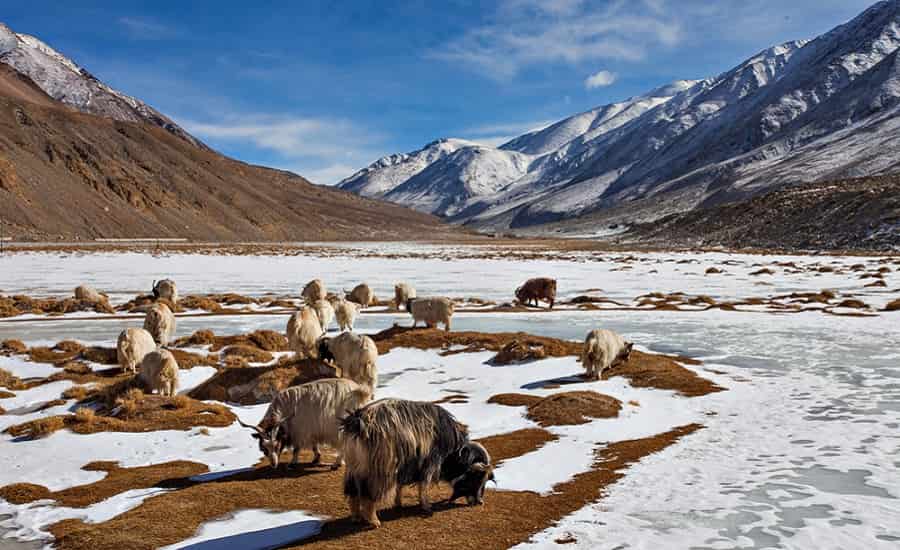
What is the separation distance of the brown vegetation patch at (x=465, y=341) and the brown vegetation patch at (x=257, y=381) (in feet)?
13.4

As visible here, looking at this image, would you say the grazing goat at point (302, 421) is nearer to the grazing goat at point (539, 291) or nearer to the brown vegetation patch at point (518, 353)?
the brown vegetation patch at point (518, 353)

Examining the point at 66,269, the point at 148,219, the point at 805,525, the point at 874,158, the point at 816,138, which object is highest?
the point at 816,138

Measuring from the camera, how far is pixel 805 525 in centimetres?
734

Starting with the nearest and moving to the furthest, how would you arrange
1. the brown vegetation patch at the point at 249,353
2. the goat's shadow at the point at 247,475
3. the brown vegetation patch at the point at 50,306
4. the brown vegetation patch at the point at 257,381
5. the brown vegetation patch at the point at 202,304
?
the goat's shadow at the point at 247,475, the brown vegetation patch at the point at 257,381, the brown vegetation patch at the point at 249,353, the brown vegetation patch at the point at 50,306, the brown vegetation patch at the point at 202,304

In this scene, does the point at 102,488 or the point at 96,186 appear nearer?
the point at 102,488

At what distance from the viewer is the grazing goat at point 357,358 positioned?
1327cm

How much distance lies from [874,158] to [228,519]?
153m

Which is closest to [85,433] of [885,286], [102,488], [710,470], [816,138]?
[102,488]

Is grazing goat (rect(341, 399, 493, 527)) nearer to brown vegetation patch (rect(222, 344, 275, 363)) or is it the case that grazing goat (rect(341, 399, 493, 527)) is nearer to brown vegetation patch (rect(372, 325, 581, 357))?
brown vegetation patch (rect(372, 325, 581, 357))

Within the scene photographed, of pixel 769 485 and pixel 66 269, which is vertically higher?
pixel 66 269

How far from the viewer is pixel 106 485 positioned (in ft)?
29.3

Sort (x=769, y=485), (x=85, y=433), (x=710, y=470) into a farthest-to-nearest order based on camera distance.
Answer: (x=85, y=433) < (x=710, y=470) < (x=769, y=485)

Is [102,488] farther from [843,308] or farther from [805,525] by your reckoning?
[843,308]

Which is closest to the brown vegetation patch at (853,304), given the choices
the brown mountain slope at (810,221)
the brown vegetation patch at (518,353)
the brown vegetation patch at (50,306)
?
the brown vegetation patch at (518,353)
